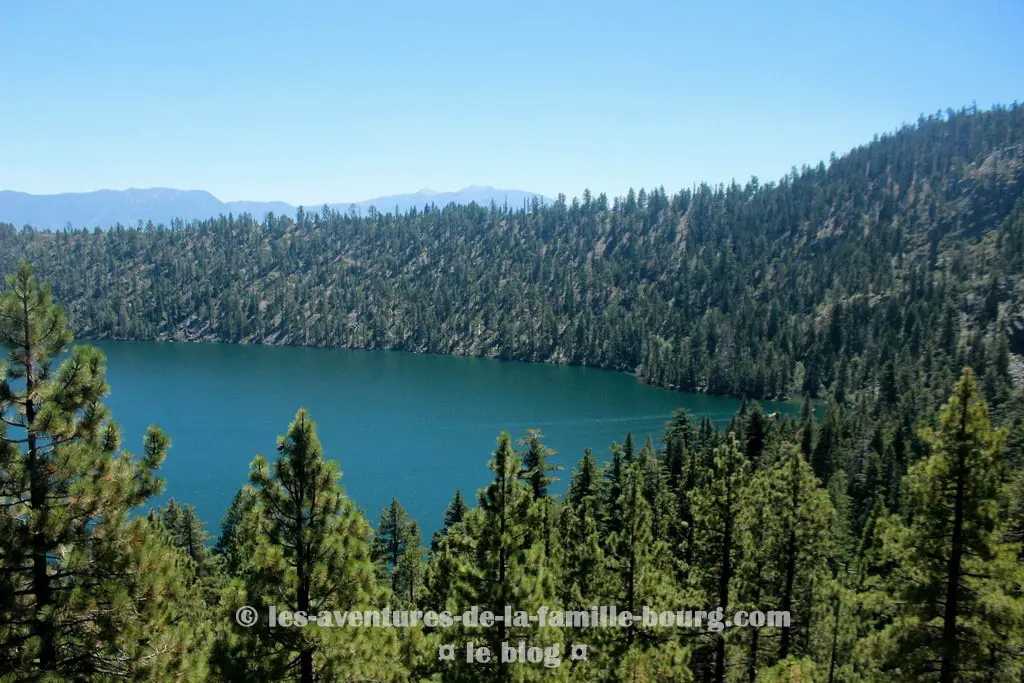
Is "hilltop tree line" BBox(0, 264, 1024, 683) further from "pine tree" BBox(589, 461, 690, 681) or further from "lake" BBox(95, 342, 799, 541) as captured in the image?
"lake" BBox(95, 342, 799, 541)

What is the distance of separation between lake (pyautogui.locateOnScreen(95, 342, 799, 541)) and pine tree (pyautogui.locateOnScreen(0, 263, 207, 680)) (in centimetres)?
4606

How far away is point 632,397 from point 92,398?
152 metres

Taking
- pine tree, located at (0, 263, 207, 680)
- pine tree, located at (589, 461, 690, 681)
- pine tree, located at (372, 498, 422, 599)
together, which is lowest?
pine tree, located at (372, 498, 422, 599)

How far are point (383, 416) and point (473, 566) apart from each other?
11501 cm

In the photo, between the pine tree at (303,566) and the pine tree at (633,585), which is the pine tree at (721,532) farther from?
the pine tree at (303,566)

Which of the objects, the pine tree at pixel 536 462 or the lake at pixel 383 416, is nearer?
the pine tree at pixel 536 462

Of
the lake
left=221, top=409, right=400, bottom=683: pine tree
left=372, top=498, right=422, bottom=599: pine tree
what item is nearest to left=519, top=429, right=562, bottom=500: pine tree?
left=221, top=409, right=400, bottom=683: pine tree

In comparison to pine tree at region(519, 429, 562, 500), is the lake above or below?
below

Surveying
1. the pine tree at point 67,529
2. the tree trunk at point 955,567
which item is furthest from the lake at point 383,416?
the pine tree at point 67,529

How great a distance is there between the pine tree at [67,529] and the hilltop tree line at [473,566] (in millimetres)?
27

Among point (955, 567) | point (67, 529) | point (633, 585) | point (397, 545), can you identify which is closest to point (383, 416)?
point (397, 545)

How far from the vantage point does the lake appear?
286 ft

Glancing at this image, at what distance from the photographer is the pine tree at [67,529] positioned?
881 cm

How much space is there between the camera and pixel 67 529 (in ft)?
29.7
